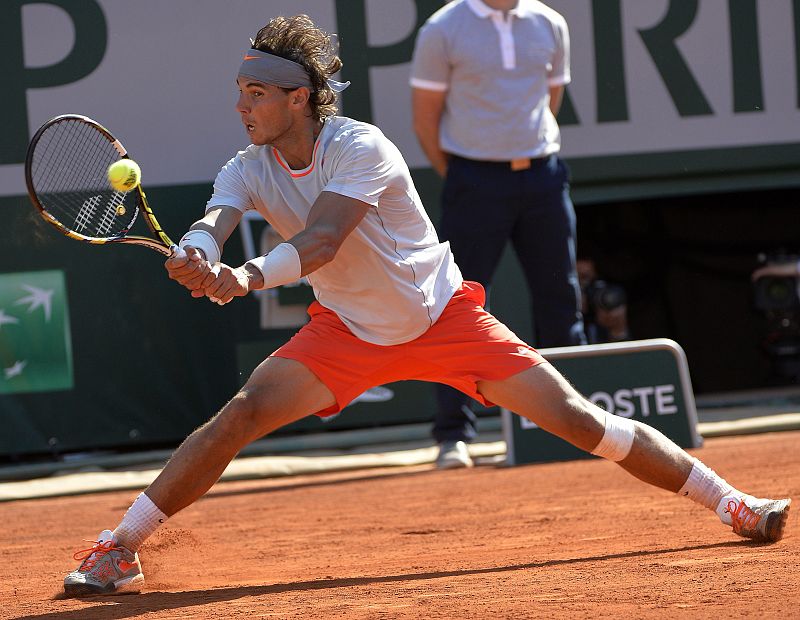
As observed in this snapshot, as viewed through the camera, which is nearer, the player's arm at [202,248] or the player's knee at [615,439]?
the player's arm at [202,248]

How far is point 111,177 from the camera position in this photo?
12.0 feet

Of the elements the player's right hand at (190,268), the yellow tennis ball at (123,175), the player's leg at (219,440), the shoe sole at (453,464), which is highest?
the yellow tennis ball at (123,175)

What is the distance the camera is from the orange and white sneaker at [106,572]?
392 centimetres

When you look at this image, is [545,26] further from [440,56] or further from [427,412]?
[427,412]

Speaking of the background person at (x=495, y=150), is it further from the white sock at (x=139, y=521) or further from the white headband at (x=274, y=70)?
the white sock at (x=139, y=521)

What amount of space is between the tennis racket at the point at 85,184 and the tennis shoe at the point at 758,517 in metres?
1.91

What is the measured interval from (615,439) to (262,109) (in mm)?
1460

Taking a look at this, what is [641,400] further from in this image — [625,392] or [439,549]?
[439,549]

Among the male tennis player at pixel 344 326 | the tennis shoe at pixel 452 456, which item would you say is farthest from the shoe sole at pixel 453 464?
the male tennis player at pixel 344 326

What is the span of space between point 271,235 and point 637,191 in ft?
7.02

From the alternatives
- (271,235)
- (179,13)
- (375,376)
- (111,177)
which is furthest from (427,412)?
(111,177)

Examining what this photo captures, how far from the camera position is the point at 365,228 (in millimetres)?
4113

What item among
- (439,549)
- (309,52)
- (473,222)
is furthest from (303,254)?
(473,222)

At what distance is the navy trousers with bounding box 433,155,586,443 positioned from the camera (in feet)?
21.0
